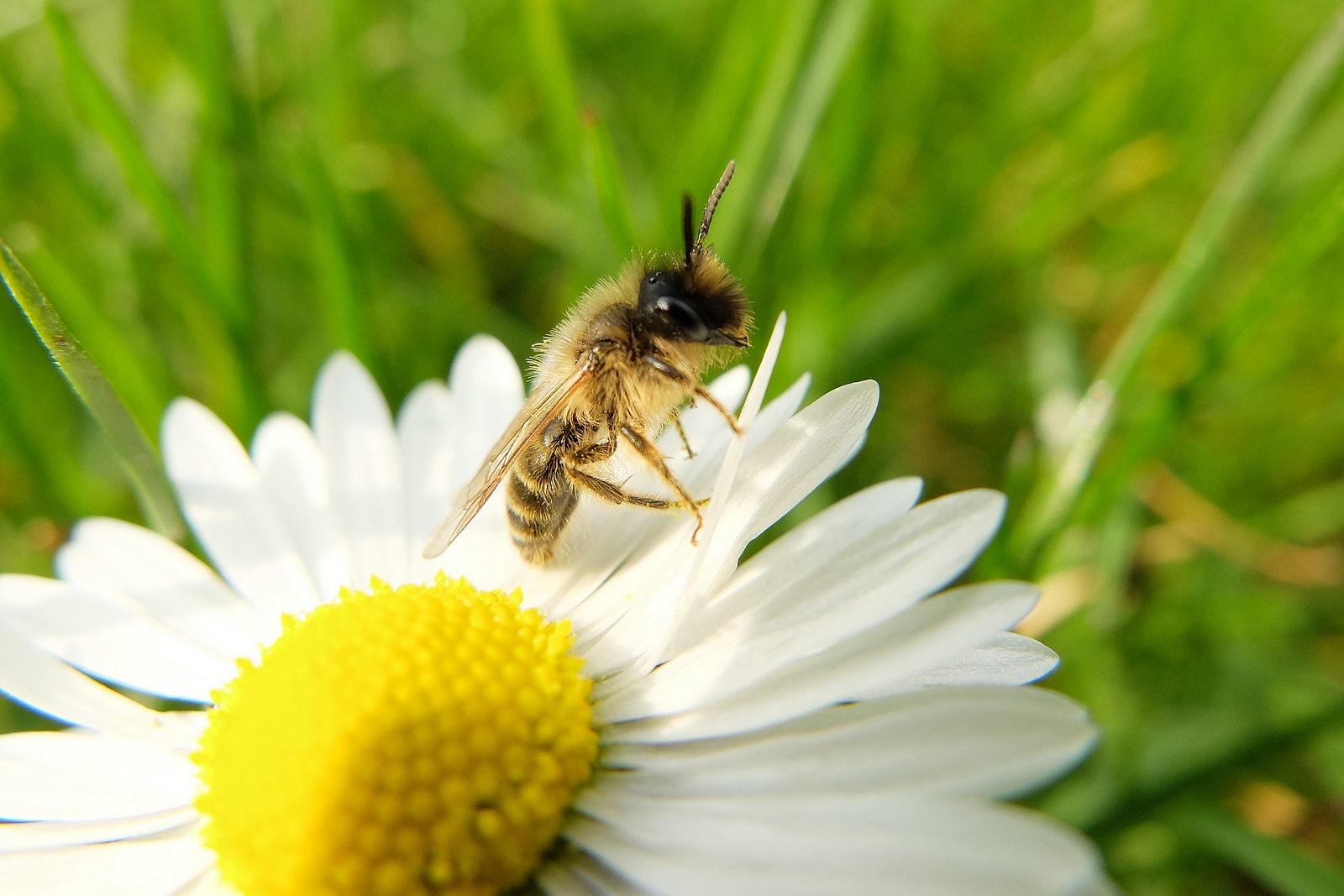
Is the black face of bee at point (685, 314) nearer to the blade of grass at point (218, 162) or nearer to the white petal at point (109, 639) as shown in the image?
the white petal at point (109, 639)

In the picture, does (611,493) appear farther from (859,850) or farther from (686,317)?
(859,850)

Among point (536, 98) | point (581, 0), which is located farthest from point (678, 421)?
point (581, 0)

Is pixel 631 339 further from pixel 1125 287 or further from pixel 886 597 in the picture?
pixel 1125 287

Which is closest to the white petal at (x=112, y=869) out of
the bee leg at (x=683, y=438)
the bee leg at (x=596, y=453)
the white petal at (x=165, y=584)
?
the white petal at (x=165, y=584)

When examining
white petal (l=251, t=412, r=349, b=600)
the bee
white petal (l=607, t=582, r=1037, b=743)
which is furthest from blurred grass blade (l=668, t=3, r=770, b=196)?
white petal (l=607, t=582, r=1037, b=743)

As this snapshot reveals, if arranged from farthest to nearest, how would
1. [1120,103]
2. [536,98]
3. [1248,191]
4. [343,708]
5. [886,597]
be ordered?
[536,98] → [1120,103] → [1248,191] → [343,708] → [886,597]

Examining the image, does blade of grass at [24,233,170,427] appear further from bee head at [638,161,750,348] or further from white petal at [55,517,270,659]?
bee head at [638,161,750,348]
